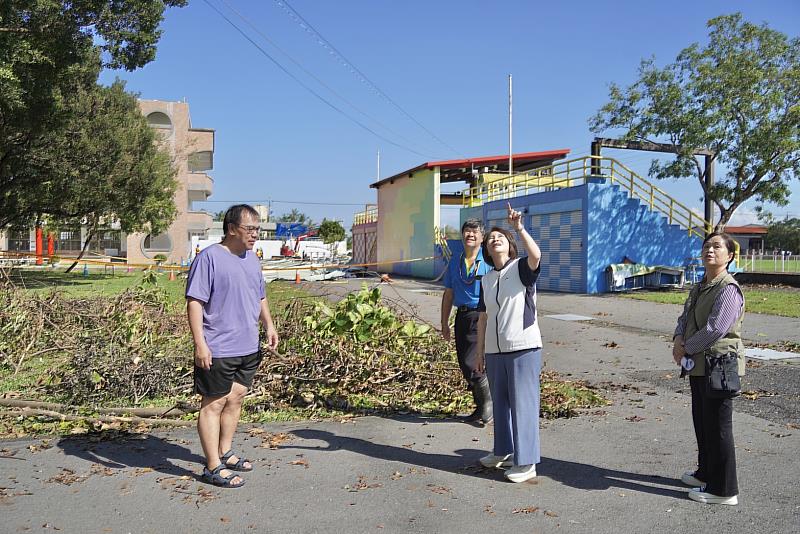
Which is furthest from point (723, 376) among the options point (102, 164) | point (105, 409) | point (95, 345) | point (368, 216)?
point (368, 216)

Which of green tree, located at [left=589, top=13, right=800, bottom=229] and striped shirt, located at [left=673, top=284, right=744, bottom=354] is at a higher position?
green tree, located at [left=589, top=13, right=800, bottom=229]

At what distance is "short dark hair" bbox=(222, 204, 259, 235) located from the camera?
4523mm

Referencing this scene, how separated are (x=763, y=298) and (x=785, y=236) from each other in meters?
51.9

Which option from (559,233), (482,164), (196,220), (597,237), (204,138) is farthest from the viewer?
(204,138)

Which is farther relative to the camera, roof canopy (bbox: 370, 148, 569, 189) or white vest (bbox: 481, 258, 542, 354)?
roof canopy (bbox: 370, 148, 569, 189)

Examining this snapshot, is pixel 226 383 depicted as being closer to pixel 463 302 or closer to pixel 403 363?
pixel 463 302

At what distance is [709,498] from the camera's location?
407 centimetres

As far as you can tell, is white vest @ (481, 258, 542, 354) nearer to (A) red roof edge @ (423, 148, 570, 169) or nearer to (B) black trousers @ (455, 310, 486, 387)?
(B) black trousers @ (455, 310, 486, 387)

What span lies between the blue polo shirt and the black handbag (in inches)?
80.2

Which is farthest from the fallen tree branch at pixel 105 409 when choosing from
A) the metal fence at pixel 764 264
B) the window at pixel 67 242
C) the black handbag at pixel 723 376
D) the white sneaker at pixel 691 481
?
the window at pixel 67 242

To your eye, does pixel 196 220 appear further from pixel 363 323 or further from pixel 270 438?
pixel 270 438

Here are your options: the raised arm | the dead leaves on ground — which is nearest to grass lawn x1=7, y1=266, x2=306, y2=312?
the dead leaves on ground

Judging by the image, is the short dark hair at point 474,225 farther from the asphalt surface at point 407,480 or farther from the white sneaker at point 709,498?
the white sneaker at point 709,498

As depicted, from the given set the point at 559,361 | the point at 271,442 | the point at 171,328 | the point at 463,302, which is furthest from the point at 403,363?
the point at 171,328
